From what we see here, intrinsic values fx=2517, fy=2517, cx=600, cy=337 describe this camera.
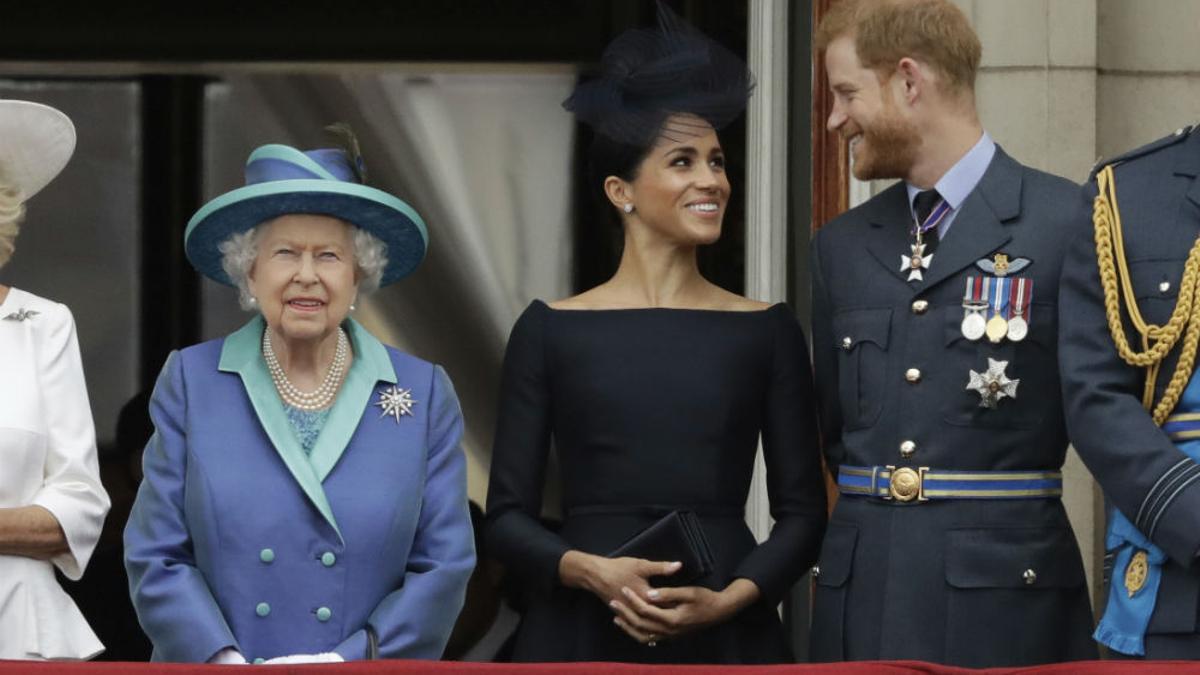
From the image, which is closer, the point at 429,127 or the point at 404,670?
the point at 404,670

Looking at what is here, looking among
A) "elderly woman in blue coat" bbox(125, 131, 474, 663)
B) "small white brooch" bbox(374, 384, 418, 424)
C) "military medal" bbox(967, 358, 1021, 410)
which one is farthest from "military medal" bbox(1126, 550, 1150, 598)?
"small white brooch" bbox(374, 384, 418, 424)

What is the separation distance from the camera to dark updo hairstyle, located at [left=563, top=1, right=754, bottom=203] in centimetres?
454

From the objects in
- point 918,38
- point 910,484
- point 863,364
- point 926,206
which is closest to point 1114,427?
point 910,484

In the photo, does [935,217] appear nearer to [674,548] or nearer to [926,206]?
[926,206]

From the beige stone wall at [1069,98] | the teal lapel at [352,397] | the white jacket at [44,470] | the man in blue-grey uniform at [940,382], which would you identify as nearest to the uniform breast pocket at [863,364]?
the man in blue-grey uniform at [940,382]

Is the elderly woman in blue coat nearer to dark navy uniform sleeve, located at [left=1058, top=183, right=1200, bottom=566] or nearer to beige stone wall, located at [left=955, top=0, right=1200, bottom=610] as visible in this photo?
dark navy uniform sleeve, located at [left=1058, top=183, right=1200, bottom=566]

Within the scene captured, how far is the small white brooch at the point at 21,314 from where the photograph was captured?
14.1ft

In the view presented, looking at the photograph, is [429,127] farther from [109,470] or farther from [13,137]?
[13,137]

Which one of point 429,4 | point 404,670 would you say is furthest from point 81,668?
point 429,4

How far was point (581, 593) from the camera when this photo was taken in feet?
14.3

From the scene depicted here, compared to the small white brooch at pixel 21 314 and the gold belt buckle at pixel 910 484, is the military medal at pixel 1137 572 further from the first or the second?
the small white brooch at pixel 21 314

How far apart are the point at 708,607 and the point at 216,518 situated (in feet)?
2.74

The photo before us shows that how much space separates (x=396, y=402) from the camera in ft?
13.9

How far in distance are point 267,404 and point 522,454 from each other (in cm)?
49
